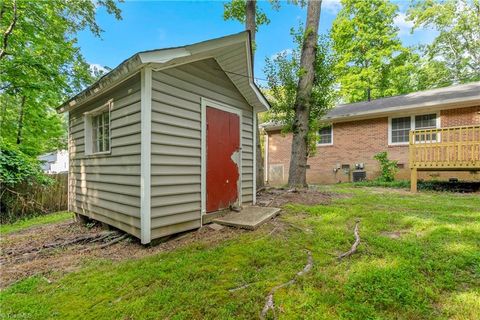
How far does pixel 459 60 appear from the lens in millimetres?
19375

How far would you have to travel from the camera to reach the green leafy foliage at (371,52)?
→ 18.1 metres

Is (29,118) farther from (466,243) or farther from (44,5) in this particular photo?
(466,243)

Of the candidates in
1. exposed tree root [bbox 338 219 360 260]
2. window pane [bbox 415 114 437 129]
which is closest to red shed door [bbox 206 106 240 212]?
exposed tree root [bbox 338 219 360 260]

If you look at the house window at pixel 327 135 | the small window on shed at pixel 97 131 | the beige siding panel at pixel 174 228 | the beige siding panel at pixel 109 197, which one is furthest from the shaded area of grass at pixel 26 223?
the house window at pixel 327 135

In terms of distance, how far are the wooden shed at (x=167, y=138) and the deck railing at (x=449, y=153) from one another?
5.68 meters

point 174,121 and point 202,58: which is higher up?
point 202,58

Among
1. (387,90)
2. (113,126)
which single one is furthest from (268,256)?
(387,90)

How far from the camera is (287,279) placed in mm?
2385

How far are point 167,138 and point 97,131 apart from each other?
2393 mm

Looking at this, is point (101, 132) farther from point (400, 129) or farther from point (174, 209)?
point (400, 129)

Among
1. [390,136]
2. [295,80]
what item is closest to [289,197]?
[295,80]

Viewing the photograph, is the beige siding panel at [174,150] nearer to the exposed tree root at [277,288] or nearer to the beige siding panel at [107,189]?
the beige siding panel at [107,189]

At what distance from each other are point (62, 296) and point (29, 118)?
35.5ft

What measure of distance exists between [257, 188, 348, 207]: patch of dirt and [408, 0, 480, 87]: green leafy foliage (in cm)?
2020
